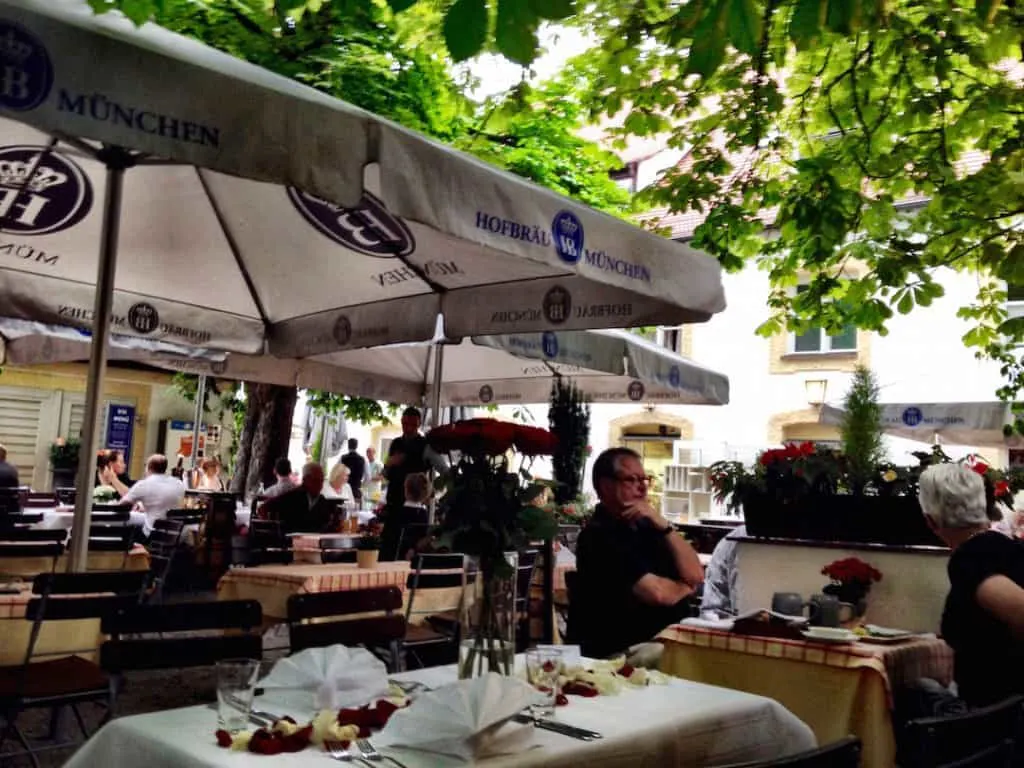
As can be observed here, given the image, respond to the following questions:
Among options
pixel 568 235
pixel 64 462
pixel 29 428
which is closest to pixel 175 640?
pixel 568 235

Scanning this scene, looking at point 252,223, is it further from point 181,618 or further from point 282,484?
point 282,484

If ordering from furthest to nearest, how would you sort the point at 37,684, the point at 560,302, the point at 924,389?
the point at 924,389 < the point at 560,302 < the point at 37,684

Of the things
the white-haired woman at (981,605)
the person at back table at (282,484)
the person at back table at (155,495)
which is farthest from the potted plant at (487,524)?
the person at back table at (155,495)

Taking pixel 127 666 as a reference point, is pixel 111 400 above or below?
above

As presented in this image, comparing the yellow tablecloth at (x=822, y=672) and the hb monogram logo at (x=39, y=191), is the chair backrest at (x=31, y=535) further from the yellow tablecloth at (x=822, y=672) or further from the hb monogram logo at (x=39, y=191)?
the yellow tablecloth at (x=822, y=672)

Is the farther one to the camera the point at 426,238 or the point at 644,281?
the point at 426,238

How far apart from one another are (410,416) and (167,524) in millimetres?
2246

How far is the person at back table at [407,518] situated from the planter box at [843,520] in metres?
3.08

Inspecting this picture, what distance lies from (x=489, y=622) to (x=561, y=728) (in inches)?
14.3

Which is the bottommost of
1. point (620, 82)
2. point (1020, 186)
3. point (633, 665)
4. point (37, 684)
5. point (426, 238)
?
point (37, 684)

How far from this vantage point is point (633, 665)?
3232mm

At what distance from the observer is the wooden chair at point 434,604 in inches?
226

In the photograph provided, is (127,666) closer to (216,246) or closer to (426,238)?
(426,238)

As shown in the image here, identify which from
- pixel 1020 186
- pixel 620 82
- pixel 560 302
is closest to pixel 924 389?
pixel 620 82
